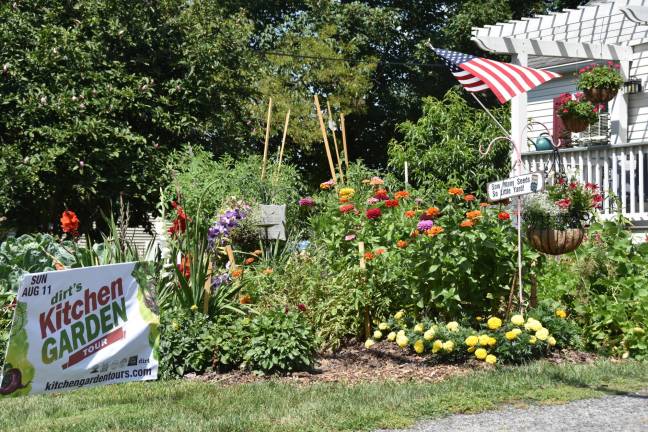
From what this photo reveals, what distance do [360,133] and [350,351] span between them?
2193cm

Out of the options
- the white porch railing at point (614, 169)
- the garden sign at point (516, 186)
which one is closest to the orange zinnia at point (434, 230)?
the garden sign at point (516, 186)

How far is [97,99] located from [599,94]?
8.13m

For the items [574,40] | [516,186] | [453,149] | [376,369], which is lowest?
[376,369]

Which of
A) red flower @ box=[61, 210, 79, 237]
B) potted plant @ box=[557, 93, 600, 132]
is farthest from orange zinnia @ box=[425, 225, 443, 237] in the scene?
potted plant @ box=[557, 93, 600, 132]

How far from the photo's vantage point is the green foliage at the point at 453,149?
18.2 m

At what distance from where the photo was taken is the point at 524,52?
13508mm

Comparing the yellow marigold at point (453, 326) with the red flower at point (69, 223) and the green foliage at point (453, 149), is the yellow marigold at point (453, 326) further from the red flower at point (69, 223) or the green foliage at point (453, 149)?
the green foliage at point (453, 149)

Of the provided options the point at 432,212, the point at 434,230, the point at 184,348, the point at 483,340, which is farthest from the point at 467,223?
the point at 184,348

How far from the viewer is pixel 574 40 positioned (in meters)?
15.9

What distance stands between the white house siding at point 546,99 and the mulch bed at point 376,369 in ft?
30.8

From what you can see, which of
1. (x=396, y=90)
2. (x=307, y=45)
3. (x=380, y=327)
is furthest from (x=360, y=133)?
(x=380, y=327)

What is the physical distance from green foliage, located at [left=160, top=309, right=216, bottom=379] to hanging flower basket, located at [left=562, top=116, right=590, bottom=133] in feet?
27.0

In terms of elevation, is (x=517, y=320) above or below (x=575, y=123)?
below

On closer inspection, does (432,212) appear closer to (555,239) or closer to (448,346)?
(555,239)
